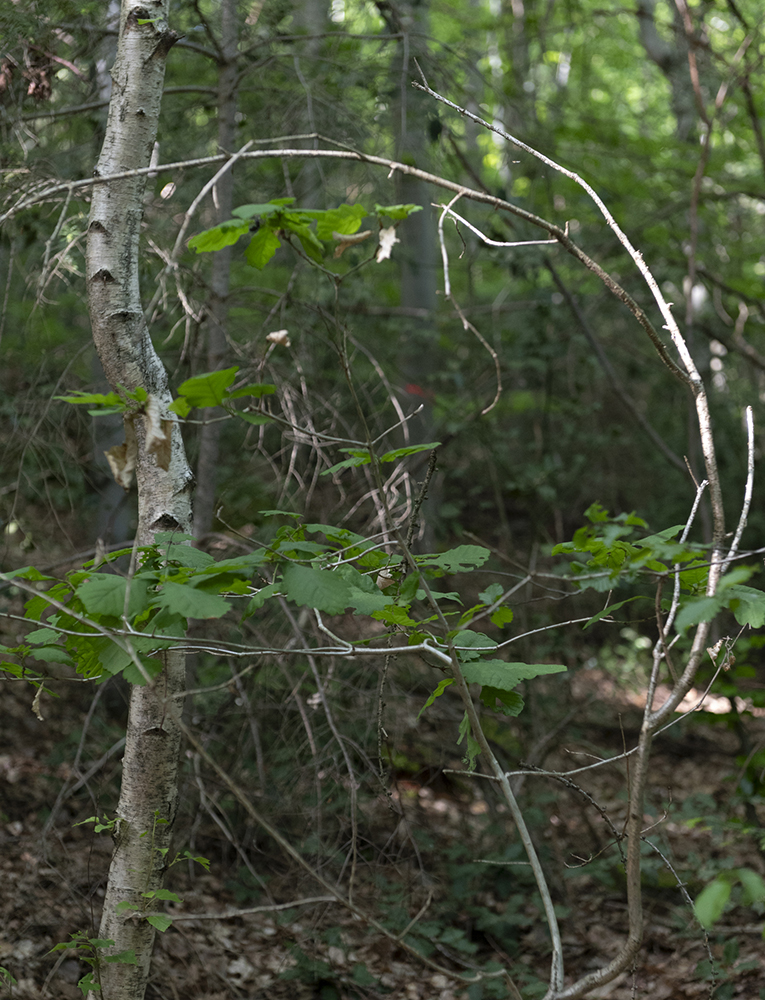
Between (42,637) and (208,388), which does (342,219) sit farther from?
(42,637)

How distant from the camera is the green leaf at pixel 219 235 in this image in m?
1.61

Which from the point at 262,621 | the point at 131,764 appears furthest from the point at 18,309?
the point at 131,764

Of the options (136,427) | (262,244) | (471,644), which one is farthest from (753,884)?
(136,427)

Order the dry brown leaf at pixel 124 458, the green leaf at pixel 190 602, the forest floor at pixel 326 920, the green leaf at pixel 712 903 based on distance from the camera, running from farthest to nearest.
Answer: the forest floor at pixel 326 920
the dry brown leaf at pixel 124 458
the green leaf at pixel 190 602
the green leaf at pixel 712 903

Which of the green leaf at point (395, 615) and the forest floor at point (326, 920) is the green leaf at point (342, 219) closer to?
the green leaf at point (395, 615)

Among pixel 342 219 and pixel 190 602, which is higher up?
pixel 342 219

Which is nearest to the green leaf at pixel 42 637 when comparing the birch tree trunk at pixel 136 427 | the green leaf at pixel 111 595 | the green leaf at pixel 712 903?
the green leaf at pixel 111 595

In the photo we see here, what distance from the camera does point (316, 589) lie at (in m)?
1.52

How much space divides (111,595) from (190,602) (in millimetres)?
180

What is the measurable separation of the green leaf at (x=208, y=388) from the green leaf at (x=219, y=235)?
315mm

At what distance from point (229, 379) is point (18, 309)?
4.48 meters

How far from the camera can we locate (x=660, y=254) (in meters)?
5.94

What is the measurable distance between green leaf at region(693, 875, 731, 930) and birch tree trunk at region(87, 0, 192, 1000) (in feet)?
4.49

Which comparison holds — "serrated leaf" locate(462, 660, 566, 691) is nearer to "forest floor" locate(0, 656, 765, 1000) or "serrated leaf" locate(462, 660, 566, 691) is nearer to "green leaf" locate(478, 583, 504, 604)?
"green leaf" locate(478, 583, 504, 604)
